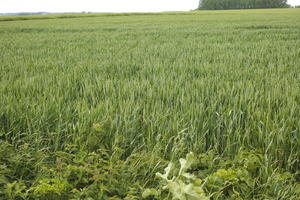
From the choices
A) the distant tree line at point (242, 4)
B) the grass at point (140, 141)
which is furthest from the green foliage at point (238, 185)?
the distant tree line at point (242, 4)

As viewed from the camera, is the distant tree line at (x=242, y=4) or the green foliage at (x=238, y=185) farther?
the distant tree line at (x=242, y=4)

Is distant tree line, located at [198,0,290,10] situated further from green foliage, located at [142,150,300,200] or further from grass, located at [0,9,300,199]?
green foliage, located at [142,150,300,200]

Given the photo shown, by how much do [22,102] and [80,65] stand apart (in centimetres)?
172

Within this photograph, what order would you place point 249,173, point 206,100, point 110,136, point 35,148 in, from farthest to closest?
point 206,100, point 110,136, point 35,148, point 249,173

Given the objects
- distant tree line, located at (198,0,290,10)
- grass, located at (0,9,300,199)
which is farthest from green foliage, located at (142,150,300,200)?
distant tree line, located at (198,0,290,10)

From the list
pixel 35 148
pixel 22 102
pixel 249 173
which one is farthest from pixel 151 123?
pixel 22 102

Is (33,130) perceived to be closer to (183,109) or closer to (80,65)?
(183,109)

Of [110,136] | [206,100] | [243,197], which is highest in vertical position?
[206,100]

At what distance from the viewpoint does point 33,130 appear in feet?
6.09

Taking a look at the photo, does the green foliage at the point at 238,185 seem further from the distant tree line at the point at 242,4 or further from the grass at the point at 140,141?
the distant tree line at the point at 242,4

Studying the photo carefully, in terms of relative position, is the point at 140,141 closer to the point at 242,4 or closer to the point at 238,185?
the point at 238,185

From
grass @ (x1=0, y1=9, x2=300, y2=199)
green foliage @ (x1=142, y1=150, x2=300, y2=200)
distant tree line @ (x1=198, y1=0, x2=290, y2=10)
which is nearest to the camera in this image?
green foliage @ (x1=142, y1=150, x2=300, y2=200)

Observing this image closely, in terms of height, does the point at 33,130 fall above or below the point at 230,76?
below

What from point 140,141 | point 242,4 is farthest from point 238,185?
point 242,4
